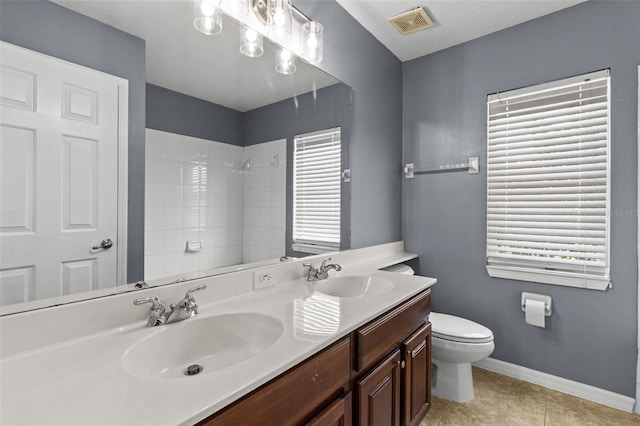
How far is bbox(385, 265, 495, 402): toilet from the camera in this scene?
5.93ft

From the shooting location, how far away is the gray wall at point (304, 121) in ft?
4.93

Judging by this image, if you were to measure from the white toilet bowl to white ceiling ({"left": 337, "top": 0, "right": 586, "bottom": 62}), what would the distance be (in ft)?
6.73

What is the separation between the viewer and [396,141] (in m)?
2.65

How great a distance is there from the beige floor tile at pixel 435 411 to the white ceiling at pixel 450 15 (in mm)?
2503

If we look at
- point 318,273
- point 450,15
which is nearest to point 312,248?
point 318,273

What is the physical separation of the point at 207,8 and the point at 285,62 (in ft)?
1.64

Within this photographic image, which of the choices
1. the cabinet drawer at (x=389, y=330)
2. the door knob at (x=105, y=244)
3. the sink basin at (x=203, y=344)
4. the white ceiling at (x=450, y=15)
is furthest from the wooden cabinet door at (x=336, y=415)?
the white ceiling at (x=450, y=15)

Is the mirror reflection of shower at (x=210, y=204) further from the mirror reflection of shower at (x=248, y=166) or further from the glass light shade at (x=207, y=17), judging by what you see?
the glass light shade at (x=207, y=17)

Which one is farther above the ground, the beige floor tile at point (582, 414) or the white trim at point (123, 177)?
the white trim at point (123, 177)

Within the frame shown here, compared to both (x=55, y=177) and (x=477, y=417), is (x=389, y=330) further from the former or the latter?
(x=55, y=177)

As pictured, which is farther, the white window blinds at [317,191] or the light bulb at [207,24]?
the white window blinds at [317,191]

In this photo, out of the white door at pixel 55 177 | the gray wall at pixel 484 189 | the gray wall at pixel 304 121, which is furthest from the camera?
the gray wall at pixel 484 189

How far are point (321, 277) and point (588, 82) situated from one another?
205 cm

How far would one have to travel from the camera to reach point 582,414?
1813mm
